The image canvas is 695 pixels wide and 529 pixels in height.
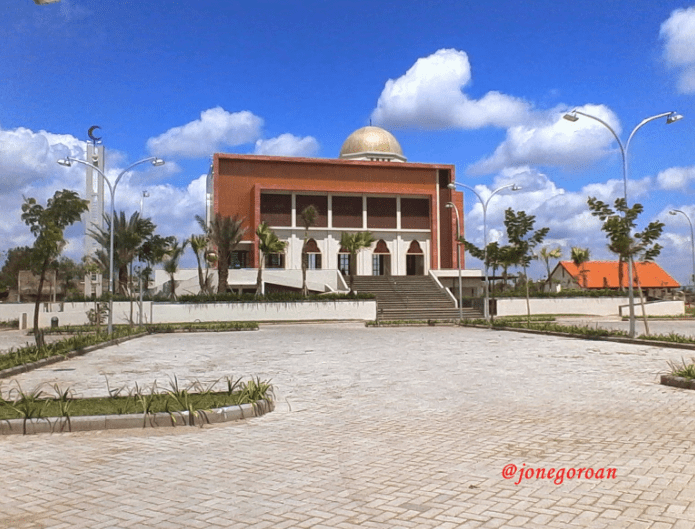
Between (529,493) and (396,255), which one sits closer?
(529,493)

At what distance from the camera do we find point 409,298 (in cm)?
4344

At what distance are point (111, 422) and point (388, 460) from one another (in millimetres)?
3789

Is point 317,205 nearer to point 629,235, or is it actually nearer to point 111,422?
point 629,235

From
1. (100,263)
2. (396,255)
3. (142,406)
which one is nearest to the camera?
(142,406)

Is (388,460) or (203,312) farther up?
(203,312)

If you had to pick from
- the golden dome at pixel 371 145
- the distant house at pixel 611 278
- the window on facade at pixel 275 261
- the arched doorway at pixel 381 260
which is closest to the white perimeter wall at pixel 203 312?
the window on facade at pixel 275 261

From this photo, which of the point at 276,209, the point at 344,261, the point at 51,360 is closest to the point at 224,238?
the point at 276,209

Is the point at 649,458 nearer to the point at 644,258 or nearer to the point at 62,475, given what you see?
the point at 62,475

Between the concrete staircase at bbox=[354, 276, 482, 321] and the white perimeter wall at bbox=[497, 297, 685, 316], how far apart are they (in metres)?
2.79

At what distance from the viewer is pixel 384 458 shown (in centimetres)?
629

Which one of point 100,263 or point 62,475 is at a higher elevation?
point 100,263

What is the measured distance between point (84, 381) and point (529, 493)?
380 inches

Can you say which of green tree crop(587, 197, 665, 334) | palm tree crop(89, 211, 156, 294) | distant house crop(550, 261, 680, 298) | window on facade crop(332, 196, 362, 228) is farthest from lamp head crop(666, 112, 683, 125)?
distant house crop(550, 261, 680, 298)

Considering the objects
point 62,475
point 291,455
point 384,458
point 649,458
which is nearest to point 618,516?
point 649,458
